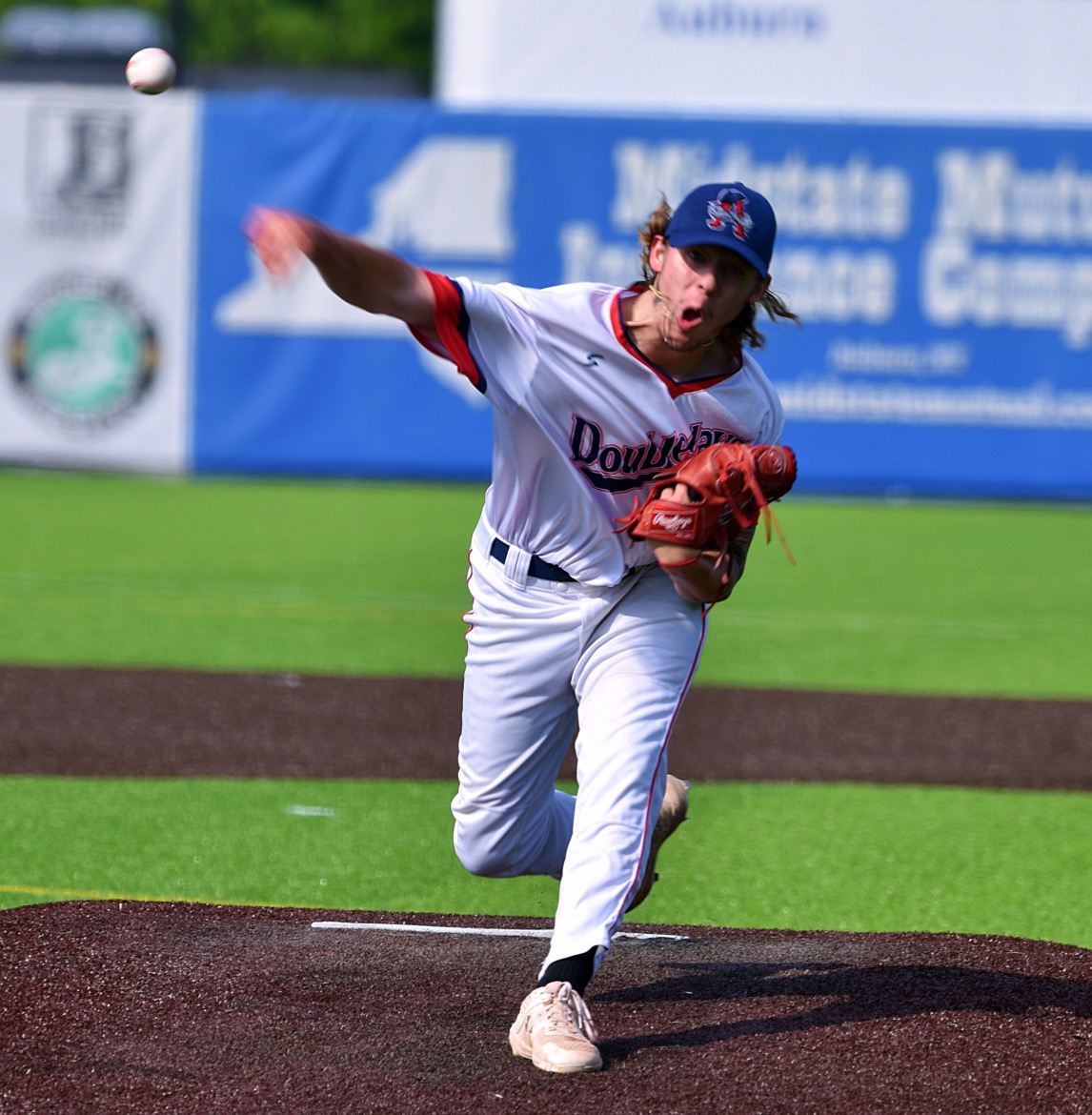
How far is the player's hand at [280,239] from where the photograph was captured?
3172mm

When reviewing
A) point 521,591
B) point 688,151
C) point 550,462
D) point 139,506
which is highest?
point 688,151

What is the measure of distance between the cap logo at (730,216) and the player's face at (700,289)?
0.05 metres

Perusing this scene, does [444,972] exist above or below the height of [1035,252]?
below

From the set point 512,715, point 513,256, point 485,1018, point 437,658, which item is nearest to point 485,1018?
point 485,1018

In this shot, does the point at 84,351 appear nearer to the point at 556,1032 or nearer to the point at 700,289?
the point at 700,289

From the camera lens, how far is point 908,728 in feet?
24.8

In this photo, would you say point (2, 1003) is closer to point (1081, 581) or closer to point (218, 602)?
point (218, 602)

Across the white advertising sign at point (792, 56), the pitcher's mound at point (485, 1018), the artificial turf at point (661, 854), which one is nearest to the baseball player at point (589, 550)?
the pitcher's mound at point (485, 1018)

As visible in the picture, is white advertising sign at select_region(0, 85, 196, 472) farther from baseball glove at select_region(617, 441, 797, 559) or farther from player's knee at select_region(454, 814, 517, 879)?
baseball glove at select_region(617, 441, 797, 559)


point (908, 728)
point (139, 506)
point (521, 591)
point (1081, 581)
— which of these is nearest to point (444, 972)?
point (521, 591)

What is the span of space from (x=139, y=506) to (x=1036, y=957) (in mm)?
11258

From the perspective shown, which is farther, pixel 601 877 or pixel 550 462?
pixel 550 462

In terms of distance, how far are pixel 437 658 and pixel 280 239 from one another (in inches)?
229

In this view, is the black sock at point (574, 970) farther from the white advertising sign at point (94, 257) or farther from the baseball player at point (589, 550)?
the white advertising sign at point (94, 257)
